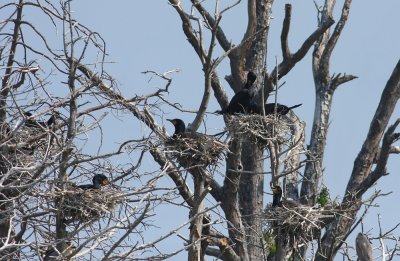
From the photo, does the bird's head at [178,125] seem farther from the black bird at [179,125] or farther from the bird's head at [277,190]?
the bird's head at [277,190]

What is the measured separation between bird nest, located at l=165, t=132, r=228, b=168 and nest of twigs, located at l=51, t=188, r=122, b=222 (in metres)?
1.58

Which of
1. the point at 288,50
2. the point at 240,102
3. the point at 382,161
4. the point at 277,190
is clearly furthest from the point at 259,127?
the point at 382,161

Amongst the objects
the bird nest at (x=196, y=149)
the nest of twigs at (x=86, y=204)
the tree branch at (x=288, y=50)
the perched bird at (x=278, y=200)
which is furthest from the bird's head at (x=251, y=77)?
the nest of twigs at (x=86, y=204)

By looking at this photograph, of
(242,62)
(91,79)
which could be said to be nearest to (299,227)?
(242,62)

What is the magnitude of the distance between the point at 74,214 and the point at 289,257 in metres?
5.57

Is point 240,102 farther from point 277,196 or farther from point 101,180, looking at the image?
point 101,180

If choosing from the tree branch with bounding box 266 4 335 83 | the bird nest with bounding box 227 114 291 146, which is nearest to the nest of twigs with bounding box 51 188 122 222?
the bird nest with bounding box 227 114 291 146

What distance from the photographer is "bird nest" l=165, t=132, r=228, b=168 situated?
56.4ft

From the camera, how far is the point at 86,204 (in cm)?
1557

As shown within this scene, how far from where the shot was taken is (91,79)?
15.4 meters

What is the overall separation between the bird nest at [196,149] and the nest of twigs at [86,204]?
158 cm

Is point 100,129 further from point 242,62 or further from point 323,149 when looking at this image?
point 323,149

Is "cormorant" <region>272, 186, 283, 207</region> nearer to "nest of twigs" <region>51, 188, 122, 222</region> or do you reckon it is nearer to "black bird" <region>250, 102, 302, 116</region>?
"black bird" <region>250, 102, 302, 116</region>

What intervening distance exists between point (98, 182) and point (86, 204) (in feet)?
2.00
